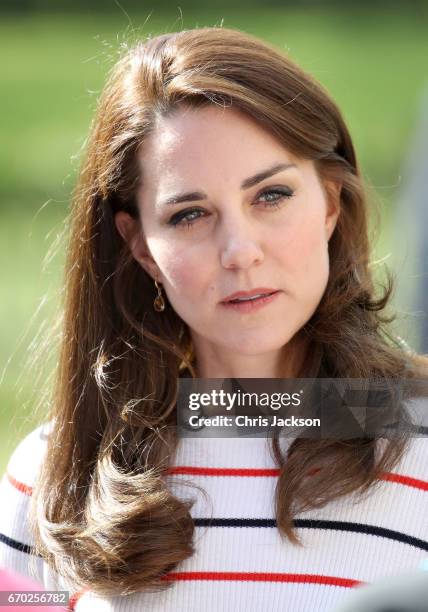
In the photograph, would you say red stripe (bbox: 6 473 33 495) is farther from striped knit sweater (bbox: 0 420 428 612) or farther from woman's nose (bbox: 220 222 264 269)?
woman's nose (bbox: 220 222 264 269)

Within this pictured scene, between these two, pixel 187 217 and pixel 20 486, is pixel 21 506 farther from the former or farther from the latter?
pixel 187 217

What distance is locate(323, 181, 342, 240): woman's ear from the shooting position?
6.14 feet

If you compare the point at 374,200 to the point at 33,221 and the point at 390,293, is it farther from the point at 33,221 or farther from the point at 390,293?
the point at 33,221

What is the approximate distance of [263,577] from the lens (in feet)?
5.53

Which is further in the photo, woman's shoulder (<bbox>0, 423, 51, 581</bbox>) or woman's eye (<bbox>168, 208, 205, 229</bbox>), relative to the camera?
woman's shoulder (<bbox>0, 423, 51, 581</bbox>)

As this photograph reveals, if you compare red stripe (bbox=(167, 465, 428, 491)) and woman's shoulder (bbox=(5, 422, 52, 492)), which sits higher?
woman's shoulder (bbox=(5, 422, 52, 492))

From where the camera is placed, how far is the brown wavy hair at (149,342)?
1.74 meters

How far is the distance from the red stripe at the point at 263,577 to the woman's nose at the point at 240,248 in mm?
455

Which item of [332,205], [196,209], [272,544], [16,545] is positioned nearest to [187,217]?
[196,209]

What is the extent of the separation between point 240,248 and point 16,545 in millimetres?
646

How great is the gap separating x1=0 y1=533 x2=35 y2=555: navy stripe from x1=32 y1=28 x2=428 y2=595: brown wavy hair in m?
0.03

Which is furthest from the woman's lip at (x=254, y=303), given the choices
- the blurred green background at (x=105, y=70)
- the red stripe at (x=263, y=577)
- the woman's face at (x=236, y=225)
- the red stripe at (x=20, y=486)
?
the blurred green background at (x=105, y=70)

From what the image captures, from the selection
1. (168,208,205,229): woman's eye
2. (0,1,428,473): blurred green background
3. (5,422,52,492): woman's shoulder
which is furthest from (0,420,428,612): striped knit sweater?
(0,1,428,473): blurred green background

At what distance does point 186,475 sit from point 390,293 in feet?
1.52
